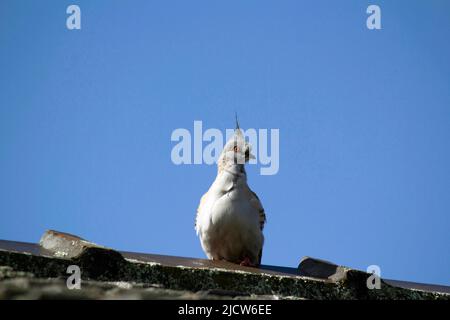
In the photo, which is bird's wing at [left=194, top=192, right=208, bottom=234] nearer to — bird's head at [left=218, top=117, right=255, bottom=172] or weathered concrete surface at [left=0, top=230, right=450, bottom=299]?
A: bird's head at [left=218, top=117, right=255, bottom=172]

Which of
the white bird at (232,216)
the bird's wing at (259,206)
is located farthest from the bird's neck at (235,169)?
the bird's wing at (259,206)

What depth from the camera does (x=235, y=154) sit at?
11086 millimetres

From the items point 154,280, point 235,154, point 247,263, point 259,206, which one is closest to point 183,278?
point 154,280

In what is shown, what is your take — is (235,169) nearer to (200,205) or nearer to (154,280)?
(200,205)

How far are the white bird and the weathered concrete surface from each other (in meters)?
3.39

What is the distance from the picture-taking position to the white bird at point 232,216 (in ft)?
34.5

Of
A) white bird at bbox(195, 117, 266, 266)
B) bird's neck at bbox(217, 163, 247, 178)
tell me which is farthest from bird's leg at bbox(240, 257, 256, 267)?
bird's neck at bbox(217, 163, 247, 178)

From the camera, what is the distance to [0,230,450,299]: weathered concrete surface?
4.96 meters

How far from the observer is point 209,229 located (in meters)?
10.6

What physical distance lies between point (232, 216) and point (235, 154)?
1083mm

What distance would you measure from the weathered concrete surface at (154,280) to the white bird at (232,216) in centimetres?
339
